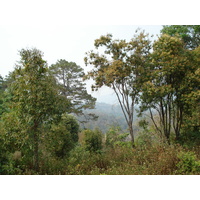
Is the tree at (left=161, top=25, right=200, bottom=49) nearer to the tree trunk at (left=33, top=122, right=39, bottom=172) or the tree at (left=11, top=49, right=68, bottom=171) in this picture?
the tree at (left=11, top=49, right=68, bottom=171)

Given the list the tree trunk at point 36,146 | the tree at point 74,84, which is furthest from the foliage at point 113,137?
the tree at point 74,84

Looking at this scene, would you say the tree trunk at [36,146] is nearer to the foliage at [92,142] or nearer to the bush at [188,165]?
the foliage at [92,142]

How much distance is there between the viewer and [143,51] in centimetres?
762

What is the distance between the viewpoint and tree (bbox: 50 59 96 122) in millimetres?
14602

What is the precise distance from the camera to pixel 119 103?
319 inches

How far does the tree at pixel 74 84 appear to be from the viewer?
1460 cm

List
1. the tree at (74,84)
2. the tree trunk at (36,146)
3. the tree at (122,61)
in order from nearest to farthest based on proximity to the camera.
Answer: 1. the tree trunk at (36,146)
2. the tree at (122,61)
3. the tree at (74,84)

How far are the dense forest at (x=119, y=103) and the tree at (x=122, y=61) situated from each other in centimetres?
4

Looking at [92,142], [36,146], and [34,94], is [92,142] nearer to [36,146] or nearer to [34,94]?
[36,146]

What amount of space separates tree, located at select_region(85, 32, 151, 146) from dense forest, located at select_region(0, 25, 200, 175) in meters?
0.04

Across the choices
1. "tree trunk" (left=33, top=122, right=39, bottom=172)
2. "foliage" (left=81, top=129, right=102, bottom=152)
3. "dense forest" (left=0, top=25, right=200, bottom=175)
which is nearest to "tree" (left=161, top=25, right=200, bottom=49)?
"dense forest" (left=0, top=25, right=200, bottom=175)
